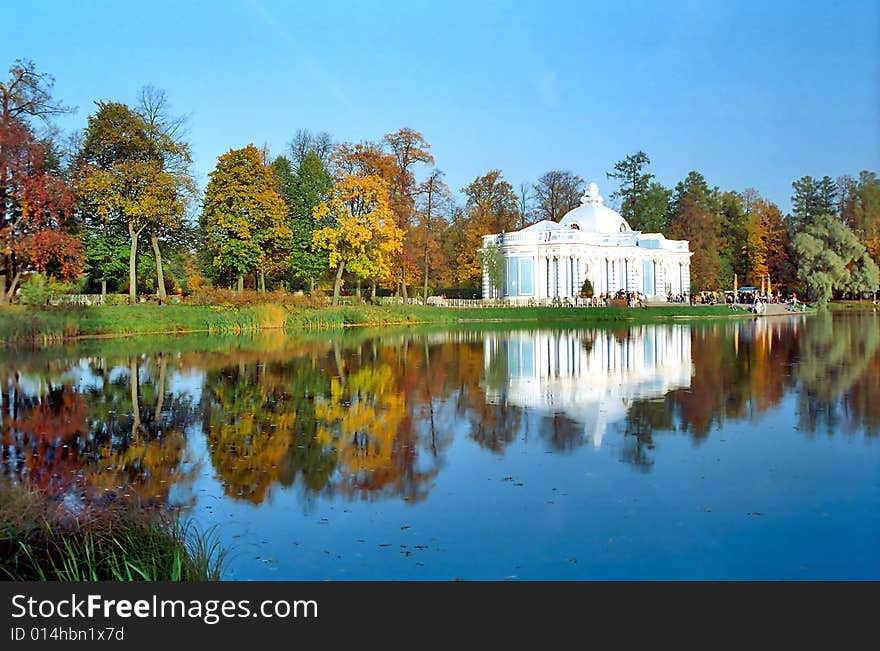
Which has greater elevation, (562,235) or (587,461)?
(562,235)

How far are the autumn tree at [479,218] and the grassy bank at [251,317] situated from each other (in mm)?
13544

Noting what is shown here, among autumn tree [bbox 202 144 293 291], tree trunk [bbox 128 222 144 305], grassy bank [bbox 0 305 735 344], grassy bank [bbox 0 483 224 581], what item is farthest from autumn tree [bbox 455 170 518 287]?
grassy bank [bbox 0 483 224 581]

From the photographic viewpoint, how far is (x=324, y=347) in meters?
26.3

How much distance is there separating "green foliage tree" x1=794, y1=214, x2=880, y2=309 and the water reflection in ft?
134

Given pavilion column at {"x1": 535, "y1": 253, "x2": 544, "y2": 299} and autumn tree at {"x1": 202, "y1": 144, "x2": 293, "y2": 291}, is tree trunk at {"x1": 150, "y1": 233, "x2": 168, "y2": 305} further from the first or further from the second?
pavilion column at {"x1": 535, "y1": 253, "x2": 544, "y2": 299}

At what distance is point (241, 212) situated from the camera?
136 feet

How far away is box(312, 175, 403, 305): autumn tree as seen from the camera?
43.1m

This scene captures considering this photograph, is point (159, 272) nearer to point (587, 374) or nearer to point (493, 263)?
point (493, 263)

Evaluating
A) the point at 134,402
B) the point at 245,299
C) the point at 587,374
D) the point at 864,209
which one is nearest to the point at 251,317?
the point at 245,299

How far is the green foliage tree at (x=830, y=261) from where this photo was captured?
60.7 metres

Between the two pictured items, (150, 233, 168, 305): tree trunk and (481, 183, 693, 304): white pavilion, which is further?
(481, 183, 693, 304): white pavilion
